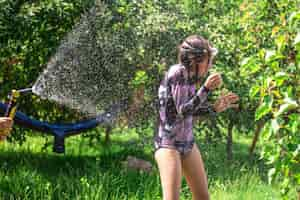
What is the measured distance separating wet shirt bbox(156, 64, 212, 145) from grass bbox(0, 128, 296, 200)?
1377 mm

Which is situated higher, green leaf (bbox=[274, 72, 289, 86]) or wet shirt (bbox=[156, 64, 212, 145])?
green leaf (bbox=[274, 72, 289, 86])

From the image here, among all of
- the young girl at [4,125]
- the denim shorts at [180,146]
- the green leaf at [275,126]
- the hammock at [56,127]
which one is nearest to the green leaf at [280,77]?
the green leaf at [275,126]

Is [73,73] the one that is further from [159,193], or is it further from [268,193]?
[268,193]

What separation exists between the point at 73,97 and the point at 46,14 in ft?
2.72

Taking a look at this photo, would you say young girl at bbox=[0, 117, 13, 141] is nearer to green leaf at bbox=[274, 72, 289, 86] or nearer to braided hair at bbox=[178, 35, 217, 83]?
braided hair at bbox=[178, 35, 217, 83]

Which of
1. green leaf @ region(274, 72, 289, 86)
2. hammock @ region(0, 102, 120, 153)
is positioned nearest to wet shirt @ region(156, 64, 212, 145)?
green leaf @ region(274, 72, 289, 86)

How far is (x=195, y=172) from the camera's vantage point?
3.30 m

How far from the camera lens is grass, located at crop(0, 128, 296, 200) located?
453 cm

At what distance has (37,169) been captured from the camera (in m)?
5.27

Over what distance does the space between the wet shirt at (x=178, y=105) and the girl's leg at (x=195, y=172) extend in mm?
114

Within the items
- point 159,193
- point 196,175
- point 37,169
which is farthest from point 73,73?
point 196,175

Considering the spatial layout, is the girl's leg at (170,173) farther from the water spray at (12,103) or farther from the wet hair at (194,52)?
the water spray at (12,103)

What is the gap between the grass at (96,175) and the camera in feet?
14.9

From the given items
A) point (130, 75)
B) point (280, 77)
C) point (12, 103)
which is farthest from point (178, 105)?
point (130, 75)
